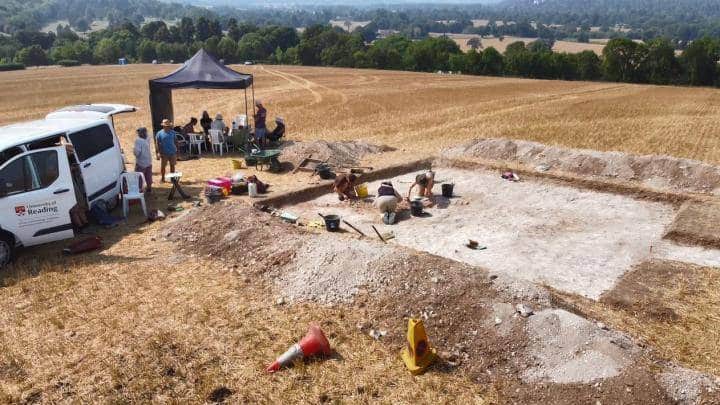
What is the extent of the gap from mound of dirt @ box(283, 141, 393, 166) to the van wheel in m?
8.46

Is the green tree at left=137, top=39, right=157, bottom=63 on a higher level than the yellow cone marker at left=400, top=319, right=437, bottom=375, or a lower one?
higher

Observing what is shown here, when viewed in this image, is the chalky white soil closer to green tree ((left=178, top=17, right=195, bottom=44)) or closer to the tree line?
the tree line

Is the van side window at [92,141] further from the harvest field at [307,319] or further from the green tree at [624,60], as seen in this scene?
the green tree at [624,60]

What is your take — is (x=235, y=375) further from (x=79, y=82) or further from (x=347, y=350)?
(x=79, y=82)

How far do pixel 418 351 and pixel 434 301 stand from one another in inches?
45.9

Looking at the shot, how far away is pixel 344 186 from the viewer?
13.1 m

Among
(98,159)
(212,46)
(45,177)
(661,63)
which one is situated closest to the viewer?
(45,177)

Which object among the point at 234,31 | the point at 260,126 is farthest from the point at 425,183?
the point at 234,31

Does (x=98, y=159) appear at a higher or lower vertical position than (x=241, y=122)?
higher

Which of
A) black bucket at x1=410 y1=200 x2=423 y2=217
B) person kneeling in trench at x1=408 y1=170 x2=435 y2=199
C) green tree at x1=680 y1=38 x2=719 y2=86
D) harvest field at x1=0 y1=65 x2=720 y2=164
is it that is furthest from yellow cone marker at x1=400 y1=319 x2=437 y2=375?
green tree at x1=680 y1=38 x2=719 y2=86

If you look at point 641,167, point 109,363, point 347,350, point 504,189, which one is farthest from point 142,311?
point 641,167

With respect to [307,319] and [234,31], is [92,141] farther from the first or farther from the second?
[234,31]

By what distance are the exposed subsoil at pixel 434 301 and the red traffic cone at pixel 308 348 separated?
2.64 feet

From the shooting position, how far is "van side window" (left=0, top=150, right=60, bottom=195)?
9.16m
